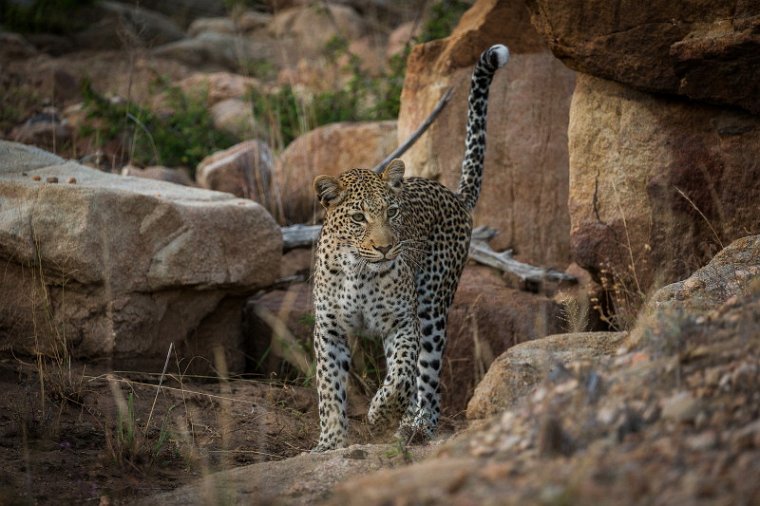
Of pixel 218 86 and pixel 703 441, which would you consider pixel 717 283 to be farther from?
pixel 218 86

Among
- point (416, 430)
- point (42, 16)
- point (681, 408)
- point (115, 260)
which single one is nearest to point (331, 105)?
point (115, 260)

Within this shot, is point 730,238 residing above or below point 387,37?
below

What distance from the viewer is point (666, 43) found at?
8.53 m

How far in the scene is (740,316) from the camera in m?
5.36

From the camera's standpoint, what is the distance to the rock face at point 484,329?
390 inches

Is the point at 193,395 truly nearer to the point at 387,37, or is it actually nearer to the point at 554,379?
the point at 554,379

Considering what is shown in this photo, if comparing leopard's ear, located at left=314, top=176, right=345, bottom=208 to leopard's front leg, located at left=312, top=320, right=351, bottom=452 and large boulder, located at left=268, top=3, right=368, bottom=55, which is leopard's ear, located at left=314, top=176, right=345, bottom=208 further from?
large boulder, located at left=268, top=3, right=368, bottom=55

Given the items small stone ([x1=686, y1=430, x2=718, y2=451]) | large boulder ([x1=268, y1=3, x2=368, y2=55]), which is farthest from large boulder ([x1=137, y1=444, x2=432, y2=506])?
large boulder ([x1=268, y1=3, x2=368, y2=55])

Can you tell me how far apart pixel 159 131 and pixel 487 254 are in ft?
19.9

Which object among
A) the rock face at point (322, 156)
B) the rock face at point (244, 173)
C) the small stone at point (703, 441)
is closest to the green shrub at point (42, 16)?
the rock face at point (244, 173)

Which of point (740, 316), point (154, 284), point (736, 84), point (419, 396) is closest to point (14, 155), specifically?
point (154, 284)

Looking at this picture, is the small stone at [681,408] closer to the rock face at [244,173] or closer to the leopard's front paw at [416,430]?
the leopard's front paw at [416,430]

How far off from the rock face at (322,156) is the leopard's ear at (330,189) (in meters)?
4.10

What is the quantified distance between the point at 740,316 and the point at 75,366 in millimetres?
5572
